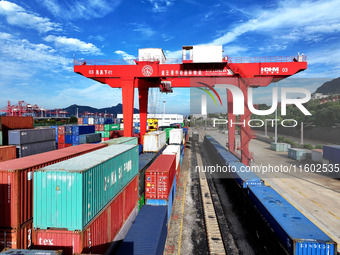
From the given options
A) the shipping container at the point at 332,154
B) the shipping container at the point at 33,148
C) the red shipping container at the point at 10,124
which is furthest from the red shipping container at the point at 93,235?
the shipping container at the point at 332,154

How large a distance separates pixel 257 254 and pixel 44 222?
11621 millimetres

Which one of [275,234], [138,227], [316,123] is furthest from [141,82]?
[316,123]

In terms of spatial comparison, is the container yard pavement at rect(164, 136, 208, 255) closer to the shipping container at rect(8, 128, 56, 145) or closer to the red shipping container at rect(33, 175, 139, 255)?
the red shipping container at rect(33, 175, 139, 255)

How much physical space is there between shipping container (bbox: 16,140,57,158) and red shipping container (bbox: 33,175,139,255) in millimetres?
13276

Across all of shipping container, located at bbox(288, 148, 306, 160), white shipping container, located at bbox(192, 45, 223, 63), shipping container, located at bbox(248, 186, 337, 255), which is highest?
white shipping container, located at bbox(192, 45, 223, 63)

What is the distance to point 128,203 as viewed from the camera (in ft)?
36.8

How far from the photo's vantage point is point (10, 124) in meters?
20.2

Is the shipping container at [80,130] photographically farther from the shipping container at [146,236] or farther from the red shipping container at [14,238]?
the red shipping container at [14,238]

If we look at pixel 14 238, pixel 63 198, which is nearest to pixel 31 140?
pixel 14 238

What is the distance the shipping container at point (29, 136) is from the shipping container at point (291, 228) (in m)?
20.4

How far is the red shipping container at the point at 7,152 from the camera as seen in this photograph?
1553 cm

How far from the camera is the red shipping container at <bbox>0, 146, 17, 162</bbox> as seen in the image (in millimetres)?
15531

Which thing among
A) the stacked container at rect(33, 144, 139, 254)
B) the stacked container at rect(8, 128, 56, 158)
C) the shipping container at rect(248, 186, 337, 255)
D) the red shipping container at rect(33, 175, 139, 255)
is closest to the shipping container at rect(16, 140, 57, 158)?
the stacked container at rect(8, 128, 56, 158)

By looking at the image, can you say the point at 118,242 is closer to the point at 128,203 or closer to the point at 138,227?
the point at 138,227
